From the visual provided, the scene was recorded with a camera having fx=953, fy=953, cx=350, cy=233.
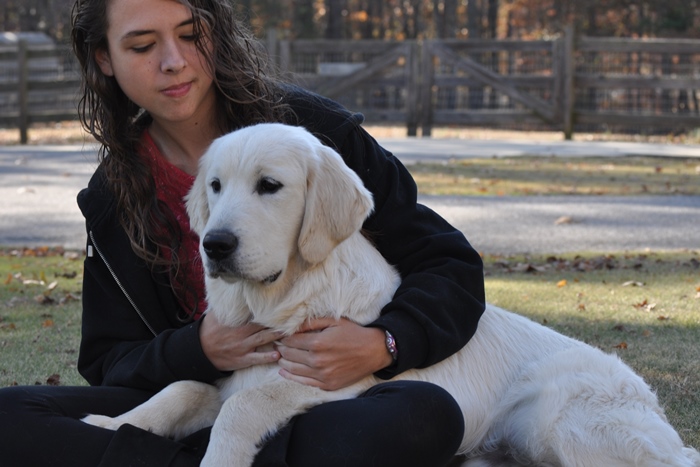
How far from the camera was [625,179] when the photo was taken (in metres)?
13.5

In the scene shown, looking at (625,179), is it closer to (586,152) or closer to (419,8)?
(586,152)

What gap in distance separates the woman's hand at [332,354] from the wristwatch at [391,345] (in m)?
0.01

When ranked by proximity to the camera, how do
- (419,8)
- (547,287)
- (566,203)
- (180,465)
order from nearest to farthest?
(180,465) < (547,287) < (566,203) < (419,8)

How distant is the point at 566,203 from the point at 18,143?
1314 centimetres

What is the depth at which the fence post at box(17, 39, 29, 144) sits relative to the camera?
2006 centimetres

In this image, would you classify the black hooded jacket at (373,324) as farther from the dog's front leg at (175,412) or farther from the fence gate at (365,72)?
the fence gate at (365,72)

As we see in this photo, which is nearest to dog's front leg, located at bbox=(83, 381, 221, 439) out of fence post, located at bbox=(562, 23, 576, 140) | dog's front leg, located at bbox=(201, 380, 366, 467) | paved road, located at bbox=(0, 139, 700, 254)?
dog's front leg, located at bbox=(201, 380, 366, 467)

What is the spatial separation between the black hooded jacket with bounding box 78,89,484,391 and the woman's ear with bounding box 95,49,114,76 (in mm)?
448

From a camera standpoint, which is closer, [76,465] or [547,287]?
[76,465]

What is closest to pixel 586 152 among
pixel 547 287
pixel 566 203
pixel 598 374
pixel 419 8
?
pixel 566 203

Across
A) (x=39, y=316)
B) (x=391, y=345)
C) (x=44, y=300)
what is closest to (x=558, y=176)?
(x=44, y=300)

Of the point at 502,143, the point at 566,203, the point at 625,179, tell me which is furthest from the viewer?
the point at 502,143

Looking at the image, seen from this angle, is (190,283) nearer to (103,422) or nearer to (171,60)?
(103,422)

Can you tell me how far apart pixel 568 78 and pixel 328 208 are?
56.4 feet
